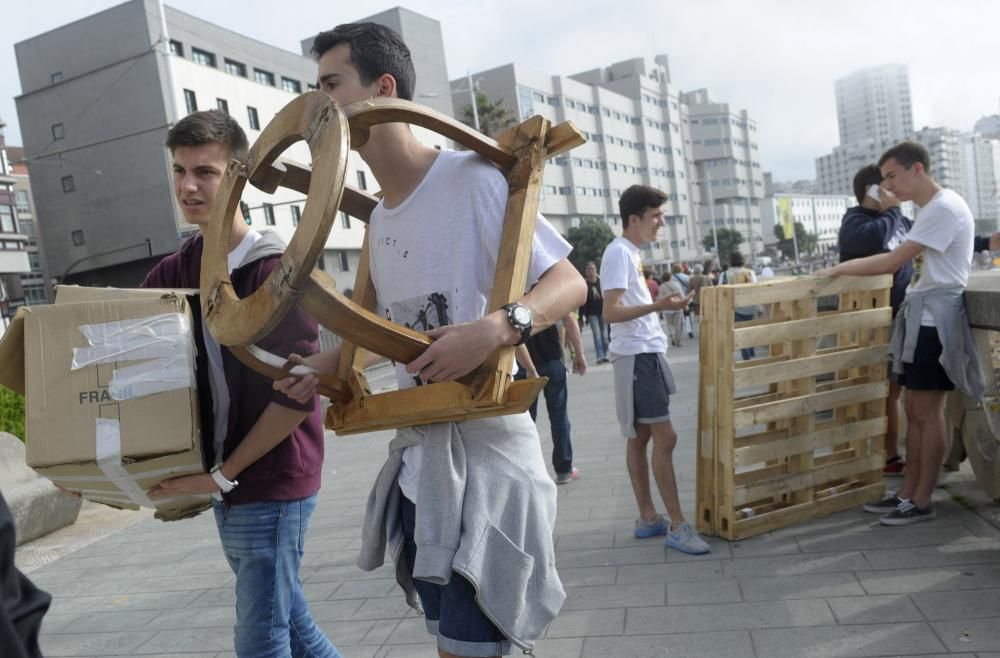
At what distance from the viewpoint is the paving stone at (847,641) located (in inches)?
120

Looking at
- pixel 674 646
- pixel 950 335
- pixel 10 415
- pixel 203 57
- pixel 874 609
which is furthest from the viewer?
pixel 203 57

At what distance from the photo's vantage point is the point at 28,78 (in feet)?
148

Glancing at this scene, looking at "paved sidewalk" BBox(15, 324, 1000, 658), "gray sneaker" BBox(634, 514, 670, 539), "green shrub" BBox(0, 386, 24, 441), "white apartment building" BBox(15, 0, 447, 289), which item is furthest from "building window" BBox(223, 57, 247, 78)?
"gray sneaker" BBox(634, 514, 670, 539)

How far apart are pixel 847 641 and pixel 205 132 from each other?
9.98 ft

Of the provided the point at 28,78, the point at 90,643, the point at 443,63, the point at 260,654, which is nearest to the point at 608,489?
the point at 90,643

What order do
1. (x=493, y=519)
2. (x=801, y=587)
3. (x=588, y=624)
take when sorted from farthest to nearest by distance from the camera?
(x=801, y=587) < (x=588, y=624) < (x=493, y=519)

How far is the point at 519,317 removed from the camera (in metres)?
1.76

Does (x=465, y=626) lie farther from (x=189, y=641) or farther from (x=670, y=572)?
(x=189, y=641)

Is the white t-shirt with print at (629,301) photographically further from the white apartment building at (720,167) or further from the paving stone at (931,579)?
the white apartment building at (720,167)

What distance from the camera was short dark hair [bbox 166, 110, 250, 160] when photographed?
2.59 m

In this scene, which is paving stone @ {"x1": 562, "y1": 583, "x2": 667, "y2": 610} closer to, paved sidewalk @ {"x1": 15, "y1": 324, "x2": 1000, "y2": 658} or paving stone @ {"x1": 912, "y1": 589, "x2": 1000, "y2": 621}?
paved sidewalk @ {"x1": 15, "y1": 324, "x2": 1000, "y2": 658}

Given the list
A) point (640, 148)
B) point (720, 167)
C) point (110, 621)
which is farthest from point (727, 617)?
point (720, 167)

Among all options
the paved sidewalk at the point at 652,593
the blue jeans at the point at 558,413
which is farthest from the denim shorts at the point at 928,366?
the blue jeans at the point at 558,413

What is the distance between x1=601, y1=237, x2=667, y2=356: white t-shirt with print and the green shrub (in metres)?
5.71
